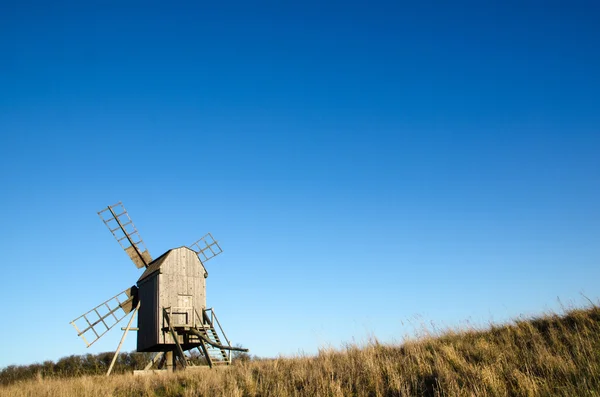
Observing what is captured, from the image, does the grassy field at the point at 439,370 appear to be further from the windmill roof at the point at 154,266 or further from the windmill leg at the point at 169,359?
the windmill leg at the point at 169,359

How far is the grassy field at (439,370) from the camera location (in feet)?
29.1

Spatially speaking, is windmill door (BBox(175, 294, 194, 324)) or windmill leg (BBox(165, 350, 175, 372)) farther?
windmill leg (BBox(165, 350, 175, 372))

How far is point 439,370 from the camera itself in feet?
32.9

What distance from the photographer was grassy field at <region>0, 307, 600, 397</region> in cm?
886

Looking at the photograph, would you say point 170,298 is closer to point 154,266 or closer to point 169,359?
point 154,266

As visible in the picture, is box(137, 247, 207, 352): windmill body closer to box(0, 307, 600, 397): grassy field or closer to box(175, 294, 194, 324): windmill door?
box(175, 294, 194, 324): windmill door

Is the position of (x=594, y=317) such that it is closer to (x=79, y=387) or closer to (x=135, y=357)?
(x=79, y=387)

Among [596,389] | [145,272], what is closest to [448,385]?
[596,389]

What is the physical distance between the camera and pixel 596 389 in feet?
26.1

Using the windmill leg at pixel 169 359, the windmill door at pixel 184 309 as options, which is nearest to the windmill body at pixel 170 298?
the windmill door at pixel 184 309

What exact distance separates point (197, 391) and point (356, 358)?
165 inches

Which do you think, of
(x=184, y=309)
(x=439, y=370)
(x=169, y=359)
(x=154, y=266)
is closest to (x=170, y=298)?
(x=184, y=309)

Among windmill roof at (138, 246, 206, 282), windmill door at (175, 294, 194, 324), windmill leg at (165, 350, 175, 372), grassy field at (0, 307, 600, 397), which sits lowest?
grassy field at (0, 307, 600, 397)

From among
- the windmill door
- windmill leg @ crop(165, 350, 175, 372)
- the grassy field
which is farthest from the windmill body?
the grassy field
